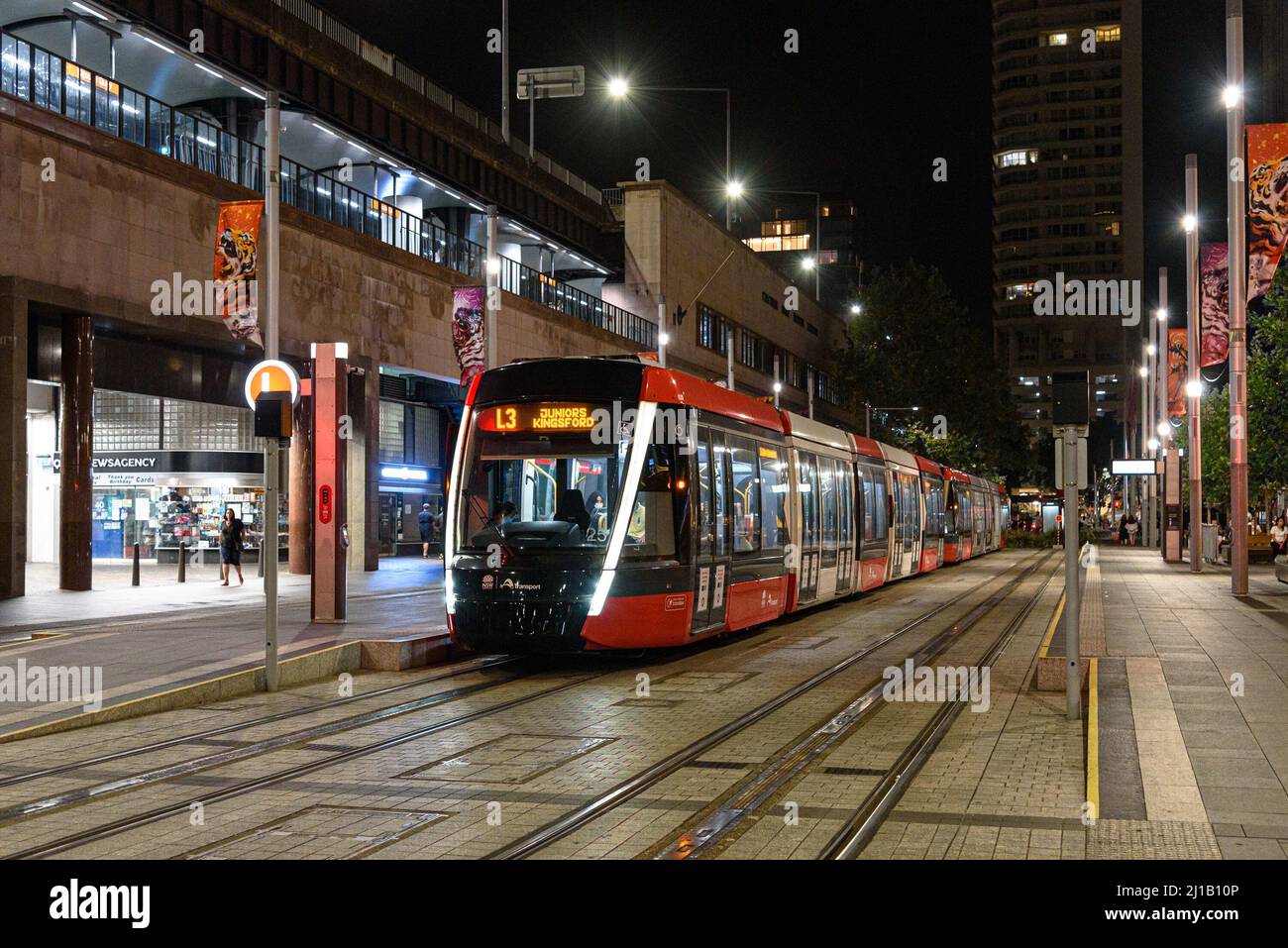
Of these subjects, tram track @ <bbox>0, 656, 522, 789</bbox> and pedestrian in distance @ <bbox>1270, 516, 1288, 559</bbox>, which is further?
pedestrian in distance @ <bbox>1270, 516, 1288, 559</bbox>

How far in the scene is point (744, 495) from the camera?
17203 millimetres

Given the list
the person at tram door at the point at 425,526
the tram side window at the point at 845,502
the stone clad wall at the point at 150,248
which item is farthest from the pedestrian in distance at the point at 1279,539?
the person at tram door at the point at 425,526

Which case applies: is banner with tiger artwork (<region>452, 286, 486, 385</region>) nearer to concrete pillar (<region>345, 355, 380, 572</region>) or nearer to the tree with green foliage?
concrete pillar (<region>345, 355, 380, 572</region>)

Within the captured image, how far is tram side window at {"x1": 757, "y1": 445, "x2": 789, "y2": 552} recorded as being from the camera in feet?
59.8

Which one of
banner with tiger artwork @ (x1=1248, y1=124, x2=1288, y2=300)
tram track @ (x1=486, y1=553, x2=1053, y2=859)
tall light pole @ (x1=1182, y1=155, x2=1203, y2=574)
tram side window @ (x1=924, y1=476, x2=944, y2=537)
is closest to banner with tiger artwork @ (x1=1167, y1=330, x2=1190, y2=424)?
tall light pole @ (x1=1182, y1=155, x2=1203, y2=574)

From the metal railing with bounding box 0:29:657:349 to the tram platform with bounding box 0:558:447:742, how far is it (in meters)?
9.22

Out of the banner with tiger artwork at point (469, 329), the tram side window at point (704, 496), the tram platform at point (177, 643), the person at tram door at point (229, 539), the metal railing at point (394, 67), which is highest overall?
the metal railing at point (394, 67)

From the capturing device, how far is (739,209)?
118 metres

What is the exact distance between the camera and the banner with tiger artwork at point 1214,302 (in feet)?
106

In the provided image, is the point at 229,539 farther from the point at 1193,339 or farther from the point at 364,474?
the point at 1193,339

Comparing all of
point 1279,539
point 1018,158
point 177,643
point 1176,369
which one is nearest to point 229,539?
point 177,643

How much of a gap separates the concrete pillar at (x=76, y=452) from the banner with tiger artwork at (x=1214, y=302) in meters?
25.6

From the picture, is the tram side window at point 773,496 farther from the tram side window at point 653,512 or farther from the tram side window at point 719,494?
the tram side window at point 653,512

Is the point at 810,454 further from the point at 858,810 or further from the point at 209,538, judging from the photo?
the point at 209,538
